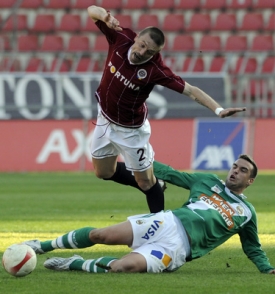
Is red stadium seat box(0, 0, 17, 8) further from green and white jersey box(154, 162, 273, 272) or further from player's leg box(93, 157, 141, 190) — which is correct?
green and white jersey box(154, 162, 273, 272)

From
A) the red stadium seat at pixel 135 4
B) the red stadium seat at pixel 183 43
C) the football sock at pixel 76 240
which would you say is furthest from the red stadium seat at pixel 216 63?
the football sock at pixel 76 240

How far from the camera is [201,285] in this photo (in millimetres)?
6285

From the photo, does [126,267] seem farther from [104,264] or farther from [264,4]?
[264,4]

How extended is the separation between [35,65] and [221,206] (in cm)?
1652

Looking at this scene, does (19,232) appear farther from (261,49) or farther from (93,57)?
(261,49)

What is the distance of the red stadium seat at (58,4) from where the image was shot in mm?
25406

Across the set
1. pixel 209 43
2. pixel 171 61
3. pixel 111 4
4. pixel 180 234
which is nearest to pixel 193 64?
pixel 171 61

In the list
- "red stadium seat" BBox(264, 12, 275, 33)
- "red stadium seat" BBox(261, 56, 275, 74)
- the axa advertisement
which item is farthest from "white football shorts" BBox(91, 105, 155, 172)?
"red stadium seat" BBox(264, 12, 275, 33)

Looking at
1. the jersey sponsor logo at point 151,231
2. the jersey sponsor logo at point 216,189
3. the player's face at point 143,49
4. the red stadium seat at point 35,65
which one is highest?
the player's face at point 143,49

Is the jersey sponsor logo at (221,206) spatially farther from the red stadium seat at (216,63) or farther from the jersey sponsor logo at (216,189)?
the red stadium seat at (216,63)

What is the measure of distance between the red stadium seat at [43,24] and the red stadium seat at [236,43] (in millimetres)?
5128

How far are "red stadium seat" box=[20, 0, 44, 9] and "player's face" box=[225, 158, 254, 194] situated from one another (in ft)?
62.1

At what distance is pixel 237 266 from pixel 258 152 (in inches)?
474

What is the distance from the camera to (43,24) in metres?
25.0
